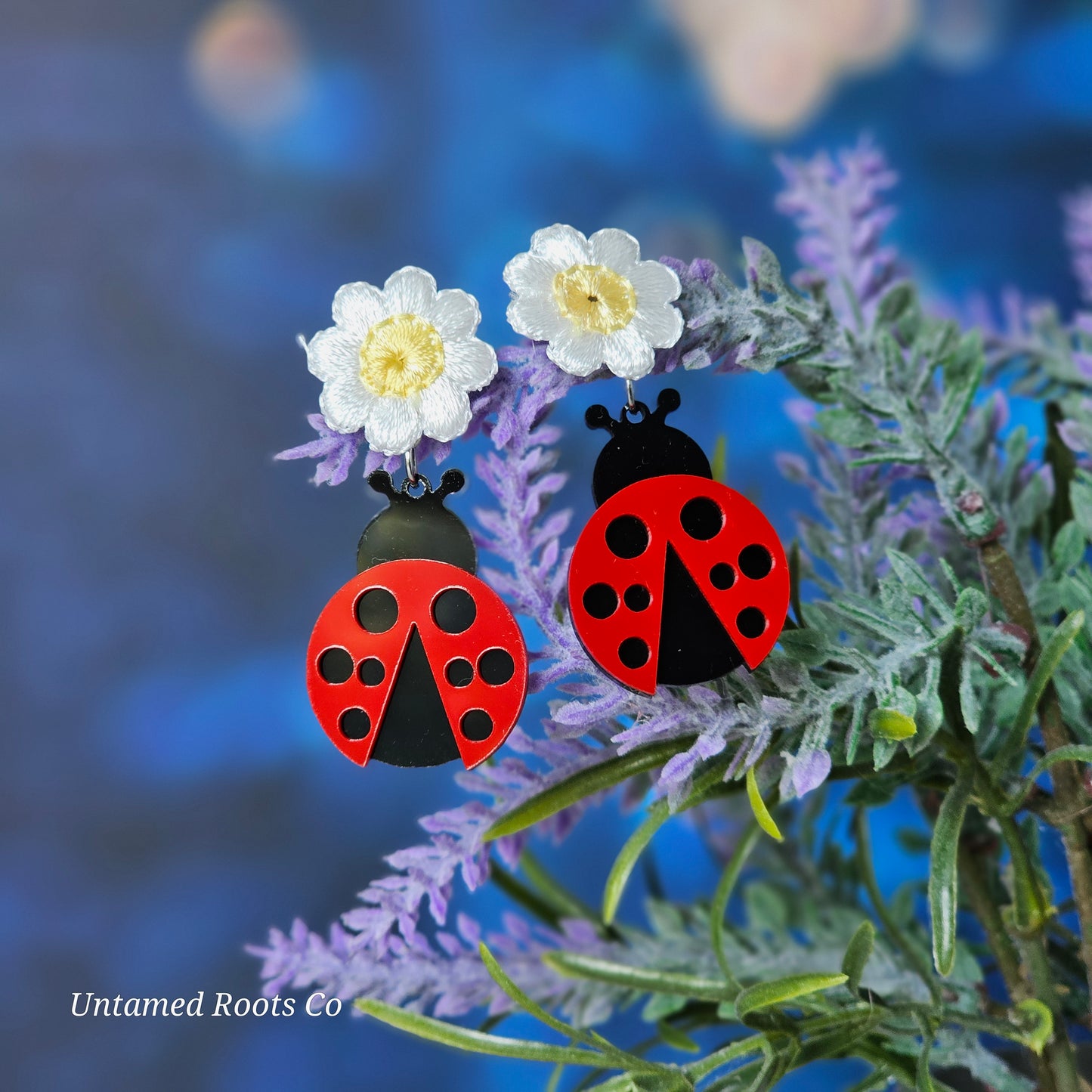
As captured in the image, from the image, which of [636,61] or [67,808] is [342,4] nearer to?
[636,61]

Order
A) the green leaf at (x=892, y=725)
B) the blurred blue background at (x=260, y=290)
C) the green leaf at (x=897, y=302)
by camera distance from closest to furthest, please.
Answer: the green leaf at (x=892, y=725) < the green leaf at (x=897, y=302) < the blurred blue background at (x=260, y=290)

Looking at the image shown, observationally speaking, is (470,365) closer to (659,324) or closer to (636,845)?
(659,324)

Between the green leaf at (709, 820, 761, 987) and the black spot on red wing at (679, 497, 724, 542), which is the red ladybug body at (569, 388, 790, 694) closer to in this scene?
the black spot on red wing at (679, 497, 724, 542)

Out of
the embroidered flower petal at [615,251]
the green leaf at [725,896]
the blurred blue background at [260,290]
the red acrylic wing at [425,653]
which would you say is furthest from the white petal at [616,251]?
the blurred blue background at [260,290]

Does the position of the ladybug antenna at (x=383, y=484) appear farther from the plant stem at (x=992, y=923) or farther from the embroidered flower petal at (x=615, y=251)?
the plant stem at (x=992, y=923)

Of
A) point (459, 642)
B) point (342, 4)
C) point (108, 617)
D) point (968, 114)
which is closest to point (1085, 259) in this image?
point (968, 114)

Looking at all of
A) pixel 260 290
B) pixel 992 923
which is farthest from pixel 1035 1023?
pixel 260 290
